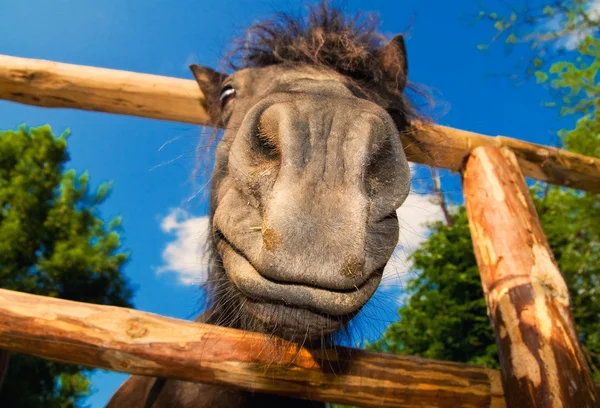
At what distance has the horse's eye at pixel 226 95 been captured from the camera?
237 cm

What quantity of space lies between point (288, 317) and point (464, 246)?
11.0m

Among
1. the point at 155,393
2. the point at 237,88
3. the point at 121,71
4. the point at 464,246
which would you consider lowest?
the point at 155,393

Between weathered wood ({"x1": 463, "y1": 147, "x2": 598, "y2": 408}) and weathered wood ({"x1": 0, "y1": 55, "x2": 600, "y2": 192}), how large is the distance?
0.23 metres

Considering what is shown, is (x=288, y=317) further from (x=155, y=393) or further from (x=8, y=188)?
(x=8, y=188)

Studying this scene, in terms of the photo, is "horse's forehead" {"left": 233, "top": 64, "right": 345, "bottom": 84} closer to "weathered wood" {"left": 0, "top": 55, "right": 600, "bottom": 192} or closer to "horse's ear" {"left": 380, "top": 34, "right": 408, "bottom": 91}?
"horse's ear" {"left": 380, "top": 34, "right": 408, "bottom": 91}

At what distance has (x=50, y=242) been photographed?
47.1ft

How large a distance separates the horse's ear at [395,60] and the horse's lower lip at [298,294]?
1679 mm

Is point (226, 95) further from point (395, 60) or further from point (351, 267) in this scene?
point (351, 267)

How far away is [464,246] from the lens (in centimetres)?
1123

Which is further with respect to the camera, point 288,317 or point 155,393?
point 155,393

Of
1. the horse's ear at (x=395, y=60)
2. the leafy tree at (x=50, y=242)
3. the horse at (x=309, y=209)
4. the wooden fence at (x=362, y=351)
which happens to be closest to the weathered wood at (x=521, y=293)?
the wooden fence at (x=362, y=351)

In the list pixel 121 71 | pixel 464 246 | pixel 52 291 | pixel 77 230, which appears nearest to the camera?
pixel 121 71

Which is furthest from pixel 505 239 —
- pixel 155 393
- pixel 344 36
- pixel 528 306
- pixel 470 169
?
pixel 155 393

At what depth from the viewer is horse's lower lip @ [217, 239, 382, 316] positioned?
3.70ft
